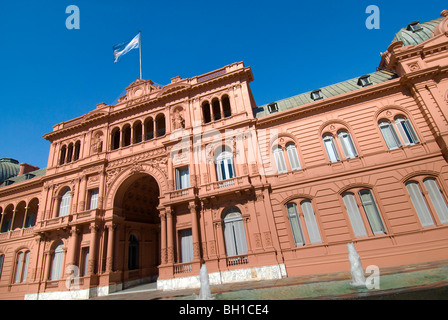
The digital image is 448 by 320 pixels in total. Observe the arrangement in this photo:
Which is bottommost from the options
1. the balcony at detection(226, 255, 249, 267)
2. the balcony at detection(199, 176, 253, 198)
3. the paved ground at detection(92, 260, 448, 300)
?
the paved ground at detection(92, 260, 448, 300)

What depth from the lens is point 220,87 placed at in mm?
23109

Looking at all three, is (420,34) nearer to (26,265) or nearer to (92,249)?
(92,249)

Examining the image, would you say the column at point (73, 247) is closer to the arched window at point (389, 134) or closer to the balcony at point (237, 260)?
the balcony at point (237, 260)

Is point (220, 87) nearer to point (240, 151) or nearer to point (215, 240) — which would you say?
point (240, 151)

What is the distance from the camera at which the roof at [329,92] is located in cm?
2048

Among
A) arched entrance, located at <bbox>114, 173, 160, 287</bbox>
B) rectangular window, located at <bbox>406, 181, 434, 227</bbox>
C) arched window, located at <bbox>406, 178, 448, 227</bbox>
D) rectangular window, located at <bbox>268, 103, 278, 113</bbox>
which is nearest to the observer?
arched window, located at <bbox>406, 178, 448, 227</bbox>

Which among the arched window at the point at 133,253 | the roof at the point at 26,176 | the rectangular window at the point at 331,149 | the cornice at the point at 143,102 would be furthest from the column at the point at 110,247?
the rectangular window at the point at 331,149

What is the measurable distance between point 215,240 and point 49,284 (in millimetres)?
16337

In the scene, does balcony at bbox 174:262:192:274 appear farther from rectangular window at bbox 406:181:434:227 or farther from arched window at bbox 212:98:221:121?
rectangular window at bbox 406:181:434:227

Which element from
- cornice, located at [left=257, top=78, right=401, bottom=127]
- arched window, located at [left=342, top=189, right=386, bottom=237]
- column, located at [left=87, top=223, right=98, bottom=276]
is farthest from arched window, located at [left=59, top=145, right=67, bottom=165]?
arched window, located at [left=342, top=189, right=386, bottom=237]

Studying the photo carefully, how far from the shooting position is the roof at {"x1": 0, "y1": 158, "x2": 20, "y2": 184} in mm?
35031

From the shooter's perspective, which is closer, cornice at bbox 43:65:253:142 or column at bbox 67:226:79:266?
column at bbox 67:226:79:266

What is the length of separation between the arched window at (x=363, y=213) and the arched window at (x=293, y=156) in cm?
403

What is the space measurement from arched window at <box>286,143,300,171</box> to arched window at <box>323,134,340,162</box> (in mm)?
2381
